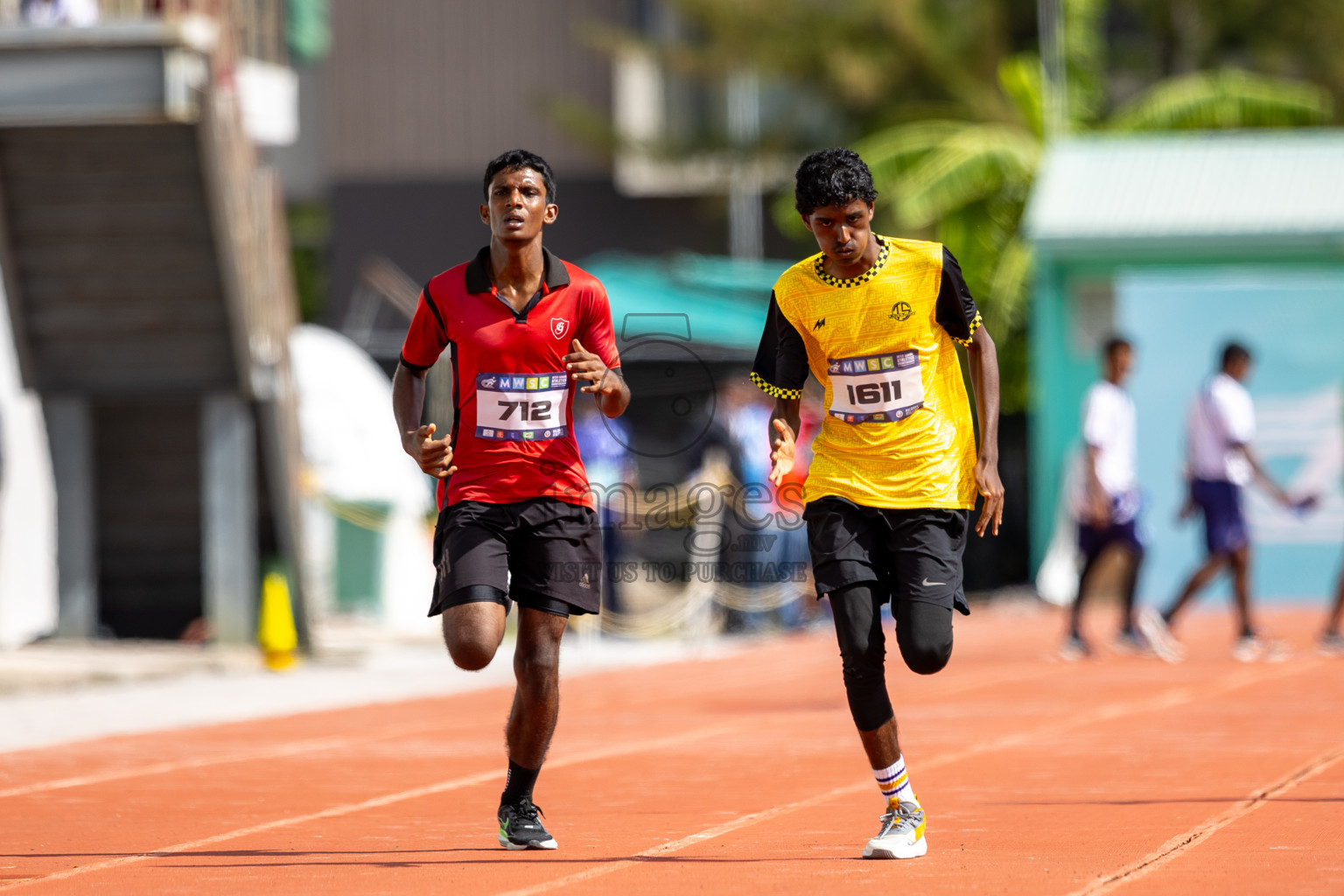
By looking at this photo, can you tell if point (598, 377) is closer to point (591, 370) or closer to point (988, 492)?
point (591, 370)

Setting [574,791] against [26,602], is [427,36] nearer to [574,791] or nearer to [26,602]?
[26,602]

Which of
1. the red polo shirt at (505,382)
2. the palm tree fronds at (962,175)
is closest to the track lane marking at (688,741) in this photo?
the red polo shirt at (505,382)

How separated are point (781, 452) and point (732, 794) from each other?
87.9 inches

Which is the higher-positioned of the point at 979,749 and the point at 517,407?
the point at 517,407

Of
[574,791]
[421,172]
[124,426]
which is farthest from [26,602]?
[421,172]

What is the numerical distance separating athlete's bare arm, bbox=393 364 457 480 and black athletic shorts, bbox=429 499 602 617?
0.19 meters

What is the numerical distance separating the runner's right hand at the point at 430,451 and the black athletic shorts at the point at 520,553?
189 millimetres

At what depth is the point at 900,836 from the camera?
6266 millimetres

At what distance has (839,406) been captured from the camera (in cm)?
654

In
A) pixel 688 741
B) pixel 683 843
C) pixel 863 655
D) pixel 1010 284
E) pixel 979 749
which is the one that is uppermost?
pixel 1010 284

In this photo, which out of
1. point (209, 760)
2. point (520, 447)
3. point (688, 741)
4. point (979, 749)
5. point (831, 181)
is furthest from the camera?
point (688, 741)

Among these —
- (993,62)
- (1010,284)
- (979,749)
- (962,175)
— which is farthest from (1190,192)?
(979,749)

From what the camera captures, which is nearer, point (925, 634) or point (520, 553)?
point (925, 634)

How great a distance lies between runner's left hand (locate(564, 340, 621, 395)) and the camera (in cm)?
648
